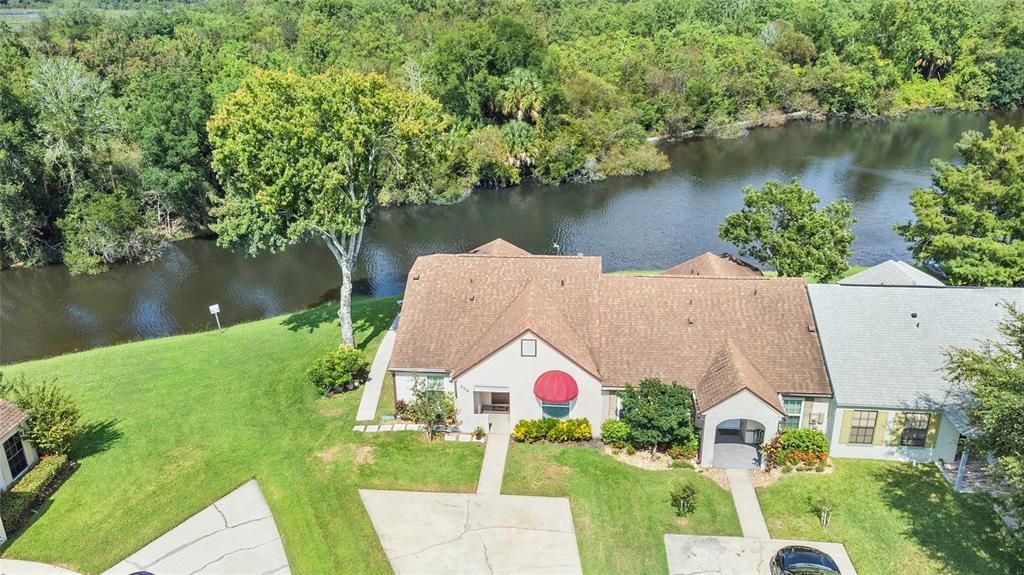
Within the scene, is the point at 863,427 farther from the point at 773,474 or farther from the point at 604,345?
the point at 604,345

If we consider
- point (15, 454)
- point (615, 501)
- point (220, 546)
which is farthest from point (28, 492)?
point (615, 501)

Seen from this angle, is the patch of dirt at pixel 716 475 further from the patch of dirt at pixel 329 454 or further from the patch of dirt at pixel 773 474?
the patch of dirt at pixel 329 454

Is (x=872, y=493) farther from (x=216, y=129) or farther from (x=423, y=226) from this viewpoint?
(x=423, y=226)

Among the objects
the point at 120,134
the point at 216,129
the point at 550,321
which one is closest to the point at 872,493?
the point at 550,321

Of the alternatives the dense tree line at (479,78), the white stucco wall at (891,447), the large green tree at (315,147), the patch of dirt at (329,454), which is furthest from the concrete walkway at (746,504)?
the dense tree line at (479,78)

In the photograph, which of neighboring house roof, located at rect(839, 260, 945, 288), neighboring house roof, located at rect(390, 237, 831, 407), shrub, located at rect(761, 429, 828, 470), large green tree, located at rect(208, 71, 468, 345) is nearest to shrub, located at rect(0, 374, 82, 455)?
large green tree, located at rect(208, 71, 468, 345)

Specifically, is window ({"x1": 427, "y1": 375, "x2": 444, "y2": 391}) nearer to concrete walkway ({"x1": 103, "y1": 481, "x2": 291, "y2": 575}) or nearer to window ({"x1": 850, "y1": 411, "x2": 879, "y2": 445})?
concrete walkway ({"x1": 103, "y1": 481, "x2": 291, "y2": 575})

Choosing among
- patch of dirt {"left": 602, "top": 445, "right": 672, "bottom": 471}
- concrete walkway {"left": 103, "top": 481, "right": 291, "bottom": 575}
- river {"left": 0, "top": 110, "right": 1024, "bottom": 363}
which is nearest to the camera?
concrete walkway {"left": 103, "top": 481, "right": 291, "bottom": 575}
